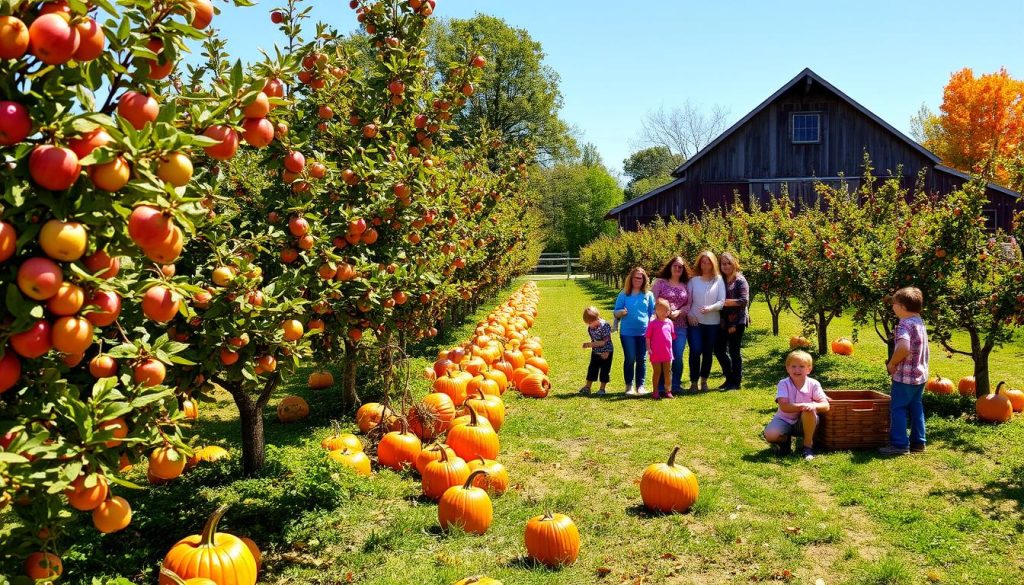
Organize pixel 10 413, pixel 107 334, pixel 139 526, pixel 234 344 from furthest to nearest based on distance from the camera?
pixel 139 526 < pixel 234 344 < pixel 107 334 < pixel 10 413

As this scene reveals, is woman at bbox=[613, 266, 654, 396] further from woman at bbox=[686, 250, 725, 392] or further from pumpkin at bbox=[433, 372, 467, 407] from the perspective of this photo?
pumpkin at bbox=[433, 372, 467, 407]

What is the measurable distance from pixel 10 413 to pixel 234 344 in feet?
5.49

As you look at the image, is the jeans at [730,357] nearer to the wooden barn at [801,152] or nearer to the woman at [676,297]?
the woman at [676,297]

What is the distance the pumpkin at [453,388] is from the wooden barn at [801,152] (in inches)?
862

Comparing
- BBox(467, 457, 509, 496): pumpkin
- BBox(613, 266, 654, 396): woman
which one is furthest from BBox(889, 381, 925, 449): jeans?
BBox(467, 457, 509, 496): pumpkin

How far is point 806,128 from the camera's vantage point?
92.2 feet

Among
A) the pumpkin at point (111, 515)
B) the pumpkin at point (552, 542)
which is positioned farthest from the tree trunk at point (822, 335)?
the pumpkin at point (111, 515)

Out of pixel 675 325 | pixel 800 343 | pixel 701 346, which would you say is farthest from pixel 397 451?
pixel 800 343

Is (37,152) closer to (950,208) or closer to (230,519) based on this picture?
(230,519)

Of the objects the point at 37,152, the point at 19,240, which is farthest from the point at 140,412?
the point at 37,152

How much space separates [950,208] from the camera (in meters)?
7.85

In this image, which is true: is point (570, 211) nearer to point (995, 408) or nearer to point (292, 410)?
point (292, 410)

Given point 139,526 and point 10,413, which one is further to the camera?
point 139,526

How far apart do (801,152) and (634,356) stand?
2210 centimetres
